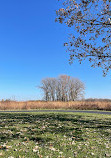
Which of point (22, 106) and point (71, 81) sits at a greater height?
point (71, 81)

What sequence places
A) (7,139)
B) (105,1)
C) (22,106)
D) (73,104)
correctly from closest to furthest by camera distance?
1. (7,139)
2. (105,1)
3. (22,106)
4. (73,104)

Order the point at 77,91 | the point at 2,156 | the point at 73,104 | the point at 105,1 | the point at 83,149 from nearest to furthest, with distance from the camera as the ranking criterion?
1. the point at 2,156
2. the point at 83,149
3. the point at 105,1
4. the point at 73,104
5. the point at 77,91

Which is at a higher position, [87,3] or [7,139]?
[87,3]

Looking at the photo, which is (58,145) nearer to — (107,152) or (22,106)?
(107,152)

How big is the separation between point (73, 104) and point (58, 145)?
29103 mm

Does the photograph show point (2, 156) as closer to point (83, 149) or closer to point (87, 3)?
point (83, 149)

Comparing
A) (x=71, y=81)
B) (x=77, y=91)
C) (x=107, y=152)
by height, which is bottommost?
(x=107, y=152)

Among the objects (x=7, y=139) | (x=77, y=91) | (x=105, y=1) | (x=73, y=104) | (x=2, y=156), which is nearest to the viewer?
(x=2, y=156)

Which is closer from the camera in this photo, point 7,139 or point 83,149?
point 83,149

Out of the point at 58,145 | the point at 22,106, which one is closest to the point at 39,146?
the point at 58,145

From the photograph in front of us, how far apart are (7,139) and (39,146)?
2092 mm

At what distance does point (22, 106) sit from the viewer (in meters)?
33.3

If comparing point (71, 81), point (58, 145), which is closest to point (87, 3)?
point (58, 145)

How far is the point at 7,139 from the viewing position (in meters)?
8.30
